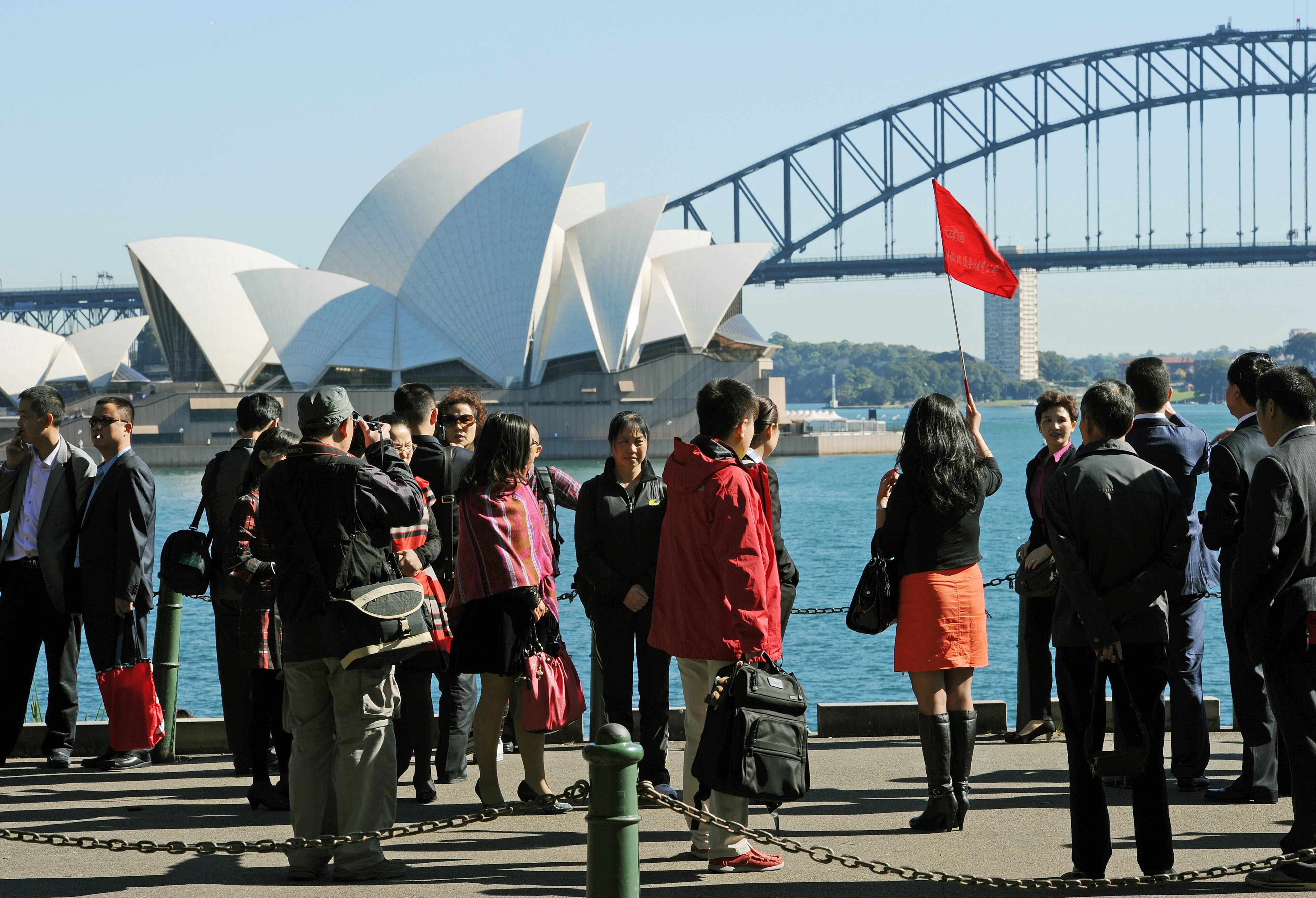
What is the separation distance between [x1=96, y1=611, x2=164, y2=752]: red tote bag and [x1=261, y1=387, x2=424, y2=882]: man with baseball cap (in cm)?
163

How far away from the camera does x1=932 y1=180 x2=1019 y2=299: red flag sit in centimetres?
612

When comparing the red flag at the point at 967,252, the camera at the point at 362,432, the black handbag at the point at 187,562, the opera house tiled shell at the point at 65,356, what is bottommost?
the black handbag at the point at 187,562

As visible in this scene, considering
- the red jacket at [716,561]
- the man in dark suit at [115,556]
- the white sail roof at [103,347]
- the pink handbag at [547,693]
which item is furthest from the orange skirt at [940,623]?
the white sail roof at [103,347]

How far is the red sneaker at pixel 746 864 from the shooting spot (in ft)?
11.9

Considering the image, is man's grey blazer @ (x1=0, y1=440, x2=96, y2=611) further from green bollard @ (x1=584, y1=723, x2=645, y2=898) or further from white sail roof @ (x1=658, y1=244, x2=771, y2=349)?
white sail roof @ (x1=658, y1=244, x2=771, y2=349)

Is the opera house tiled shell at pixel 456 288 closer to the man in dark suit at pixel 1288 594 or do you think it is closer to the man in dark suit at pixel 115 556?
the man in dark suit at pixel 115 556

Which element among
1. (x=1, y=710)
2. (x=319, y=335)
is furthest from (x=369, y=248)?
(x=1, y=710)

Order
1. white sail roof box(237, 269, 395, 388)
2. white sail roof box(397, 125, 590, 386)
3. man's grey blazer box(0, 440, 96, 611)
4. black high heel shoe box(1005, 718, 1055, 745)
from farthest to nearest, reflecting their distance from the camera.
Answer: white sail roof box(237, 269, 395, 388) < white sail roof box(397, 125, 590, 386) < black high heel shoe box(1005, 718, 1055, 745) < man's grey blazer box(0, 440, 96, 611)

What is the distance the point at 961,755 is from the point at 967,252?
9.37ft

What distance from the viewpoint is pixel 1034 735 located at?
212 inches

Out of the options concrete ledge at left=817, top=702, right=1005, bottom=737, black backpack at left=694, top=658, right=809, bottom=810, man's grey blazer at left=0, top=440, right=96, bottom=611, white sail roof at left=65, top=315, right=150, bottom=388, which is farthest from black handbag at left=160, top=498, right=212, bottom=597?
white sail roof at left=65, top=315, right=150, bottom=388

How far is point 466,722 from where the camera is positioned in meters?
4.87

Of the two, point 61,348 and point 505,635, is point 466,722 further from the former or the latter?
point 61,348

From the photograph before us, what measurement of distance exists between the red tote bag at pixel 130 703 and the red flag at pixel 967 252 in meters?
3.90
